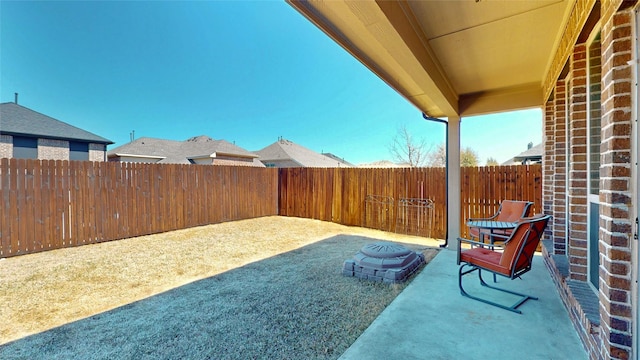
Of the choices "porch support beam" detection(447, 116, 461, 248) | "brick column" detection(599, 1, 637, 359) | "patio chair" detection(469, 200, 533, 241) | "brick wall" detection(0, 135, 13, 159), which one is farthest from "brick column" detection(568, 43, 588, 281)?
"brick wall" detection(0, 135, 13, 159)

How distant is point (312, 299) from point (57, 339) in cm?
233

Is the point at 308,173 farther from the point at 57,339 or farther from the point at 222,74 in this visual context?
the point at 222,74

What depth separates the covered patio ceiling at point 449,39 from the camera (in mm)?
2039

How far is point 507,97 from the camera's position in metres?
4.52

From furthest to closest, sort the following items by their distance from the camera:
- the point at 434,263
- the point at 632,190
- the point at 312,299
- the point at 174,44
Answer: the point at 174,44
the point at 434,263
the point at 312,299
the point at 632,190

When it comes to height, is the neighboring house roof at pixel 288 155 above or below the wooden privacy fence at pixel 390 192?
above

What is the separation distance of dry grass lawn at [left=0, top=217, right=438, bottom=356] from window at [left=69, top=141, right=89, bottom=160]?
1126 cm

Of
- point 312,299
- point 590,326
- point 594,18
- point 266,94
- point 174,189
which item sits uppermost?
point 266,94

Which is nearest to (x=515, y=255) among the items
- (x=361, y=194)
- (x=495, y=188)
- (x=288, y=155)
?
(x=495, y=188)

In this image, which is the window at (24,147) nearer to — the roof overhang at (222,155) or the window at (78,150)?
the window at (78,150)

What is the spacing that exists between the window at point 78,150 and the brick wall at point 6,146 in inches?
79.4

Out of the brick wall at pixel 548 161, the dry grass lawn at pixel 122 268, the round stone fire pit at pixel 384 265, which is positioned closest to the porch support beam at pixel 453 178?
the dry grass lawn at pixel 122 268

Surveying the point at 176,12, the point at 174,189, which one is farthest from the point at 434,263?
the point at 176,12

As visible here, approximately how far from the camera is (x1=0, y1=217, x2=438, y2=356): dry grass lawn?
9.55 ft
